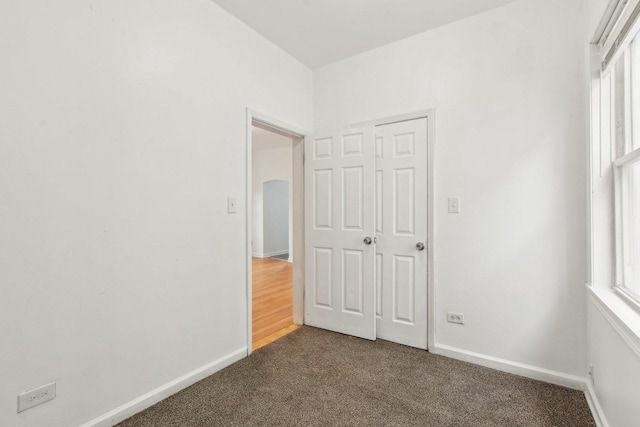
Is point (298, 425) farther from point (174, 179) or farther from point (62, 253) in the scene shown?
point (174, 179)

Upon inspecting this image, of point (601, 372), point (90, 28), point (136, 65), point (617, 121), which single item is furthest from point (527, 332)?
point (90, 28)

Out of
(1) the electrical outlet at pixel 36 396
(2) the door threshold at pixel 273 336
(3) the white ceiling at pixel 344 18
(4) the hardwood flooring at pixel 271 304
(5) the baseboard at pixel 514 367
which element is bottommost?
(2) the door threshold at pixel 273 336

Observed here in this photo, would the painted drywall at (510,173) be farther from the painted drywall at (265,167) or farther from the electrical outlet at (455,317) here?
the painted drywall at (265,167)

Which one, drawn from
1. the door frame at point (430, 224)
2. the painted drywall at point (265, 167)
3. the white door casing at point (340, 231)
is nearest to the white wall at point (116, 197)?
the white door casing at point (340, 231)

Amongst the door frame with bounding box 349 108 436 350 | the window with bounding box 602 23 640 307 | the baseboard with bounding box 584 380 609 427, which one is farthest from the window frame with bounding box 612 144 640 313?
the door frame with bounding box 349 108 436 350

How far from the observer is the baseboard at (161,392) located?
65.5 inches

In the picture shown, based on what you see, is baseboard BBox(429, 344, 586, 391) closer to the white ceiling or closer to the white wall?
the white wall

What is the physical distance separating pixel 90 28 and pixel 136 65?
255 mm

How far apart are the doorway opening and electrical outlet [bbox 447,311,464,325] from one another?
149 cm

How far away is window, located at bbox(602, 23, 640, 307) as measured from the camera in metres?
1.50

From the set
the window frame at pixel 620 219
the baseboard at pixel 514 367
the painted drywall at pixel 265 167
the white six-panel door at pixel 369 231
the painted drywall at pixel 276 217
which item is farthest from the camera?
the painted drywall at pixel 276 217

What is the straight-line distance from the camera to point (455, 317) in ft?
8.05

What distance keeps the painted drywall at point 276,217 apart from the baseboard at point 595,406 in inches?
269

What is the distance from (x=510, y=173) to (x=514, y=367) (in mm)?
1436
